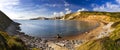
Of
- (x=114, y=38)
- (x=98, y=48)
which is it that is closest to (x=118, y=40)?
(x=114, y=38)

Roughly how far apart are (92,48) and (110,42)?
5.16m

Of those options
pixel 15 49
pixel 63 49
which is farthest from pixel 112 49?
pixel 63 49

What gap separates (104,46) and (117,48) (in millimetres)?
1490

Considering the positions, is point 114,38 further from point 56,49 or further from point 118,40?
point 56,49

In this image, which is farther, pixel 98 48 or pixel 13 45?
pixel 98 48

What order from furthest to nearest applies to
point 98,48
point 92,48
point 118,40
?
point 92,48 < point 98,48 < point 118,40

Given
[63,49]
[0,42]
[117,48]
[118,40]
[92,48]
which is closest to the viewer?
[0,42]

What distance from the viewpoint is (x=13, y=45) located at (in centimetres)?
1858

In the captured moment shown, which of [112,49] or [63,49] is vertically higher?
[112,49]

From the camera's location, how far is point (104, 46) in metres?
18.7

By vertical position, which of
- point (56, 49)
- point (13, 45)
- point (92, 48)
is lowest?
point (56, 49)

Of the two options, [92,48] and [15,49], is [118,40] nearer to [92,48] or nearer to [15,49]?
[92,48]

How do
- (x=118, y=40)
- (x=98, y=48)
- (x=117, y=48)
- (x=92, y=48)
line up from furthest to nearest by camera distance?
1. (x=92, y=48)
2. (x=98, y=48)
3. (x=118, y=40)
4. (x=117, y=48)

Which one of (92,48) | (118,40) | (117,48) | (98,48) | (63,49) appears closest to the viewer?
(117,48)
